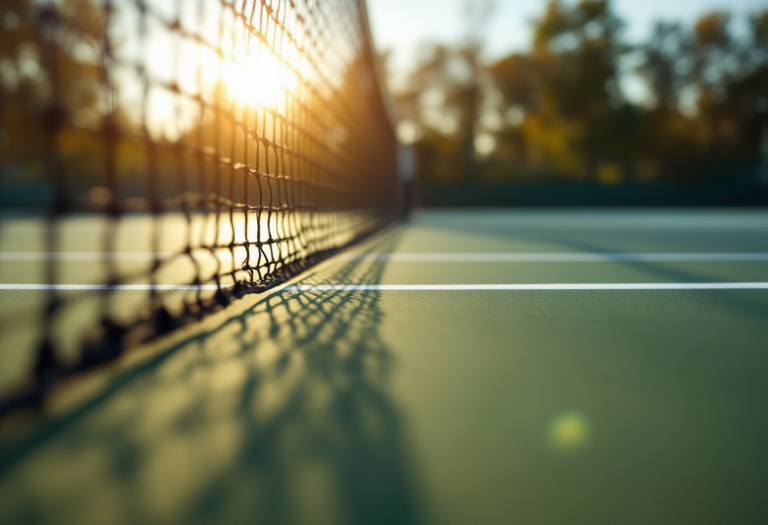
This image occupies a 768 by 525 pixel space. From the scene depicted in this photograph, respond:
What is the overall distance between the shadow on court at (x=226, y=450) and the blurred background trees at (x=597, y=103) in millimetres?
18872

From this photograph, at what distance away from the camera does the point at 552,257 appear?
3789 mm

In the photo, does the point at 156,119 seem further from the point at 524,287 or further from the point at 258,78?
the point at 524,287

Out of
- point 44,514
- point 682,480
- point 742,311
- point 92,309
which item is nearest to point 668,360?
point 682,480

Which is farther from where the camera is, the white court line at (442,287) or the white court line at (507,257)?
the white court line at (507,257)

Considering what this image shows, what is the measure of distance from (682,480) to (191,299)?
62.8 inches

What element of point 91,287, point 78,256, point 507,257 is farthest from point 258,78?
point 78,256

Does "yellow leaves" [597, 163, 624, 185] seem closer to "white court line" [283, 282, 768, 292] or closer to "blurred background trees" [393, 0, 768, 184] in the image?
"blurred background trees" [393, 0, 768, 184]

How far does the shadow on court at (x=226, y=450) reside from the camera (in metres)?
0.76

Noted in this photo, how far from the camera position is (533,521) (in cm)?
75

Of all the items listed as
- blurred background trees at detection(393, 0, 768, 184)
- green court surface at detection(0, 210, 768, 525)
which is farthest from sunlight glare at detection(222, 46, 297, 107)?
blurred background trees at detection(393, 0, 768, 184)

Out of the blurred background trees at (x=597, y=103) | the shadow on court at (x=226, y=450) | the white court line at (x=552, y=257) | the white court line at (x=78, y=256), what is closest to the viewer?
the shadow on court at (x=226, y=450)

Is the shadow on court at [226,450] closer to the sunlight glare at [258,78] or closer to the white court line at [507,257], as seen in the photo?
the sunlight glare at [258,78]

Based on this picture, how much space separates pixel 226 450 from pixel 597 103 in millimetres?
21651

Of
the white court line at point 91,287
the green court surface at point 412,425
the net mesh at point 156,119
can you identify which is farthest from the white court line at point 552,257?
the green court surface at point 412,425
